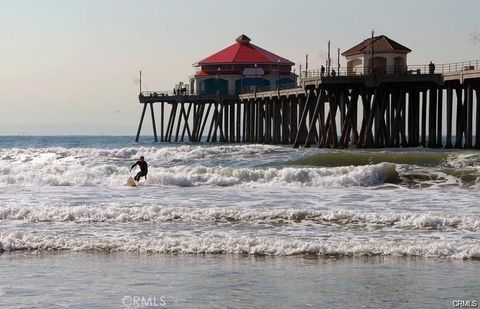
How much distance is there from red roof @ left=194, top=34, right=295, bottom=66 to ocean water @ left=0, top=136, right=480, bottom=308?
46398 mm

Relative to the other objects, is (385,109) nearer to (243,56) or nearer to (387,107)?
(387,107)

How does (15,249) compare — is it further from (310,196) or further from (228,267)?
(310,196)

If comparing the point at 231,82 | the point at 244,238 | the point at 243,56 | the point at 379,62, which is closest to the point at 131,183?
the point at 244,238

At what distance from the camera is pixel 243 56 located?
7912cm

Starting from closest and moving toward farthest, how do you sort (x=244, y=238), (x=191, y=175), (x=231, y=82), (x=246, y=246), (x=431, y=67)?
(x=246, y=246), (x=244, y=238), (x=191, y=175), (x=431, y=67), (x=231, y=82)

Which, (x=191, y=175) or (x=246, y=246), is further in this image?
(x=191, y=175)

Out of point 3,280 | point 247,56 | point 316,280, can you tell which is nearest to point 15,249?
point 3,280

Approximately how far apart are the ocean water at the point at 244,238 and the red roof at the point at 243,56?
46.4 metres

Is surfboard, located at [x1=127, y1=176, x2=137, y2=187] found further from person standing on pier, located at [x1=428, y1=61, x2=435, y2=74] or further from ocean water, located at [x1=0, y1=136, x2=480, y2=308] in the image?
person standing on pier, located at [x1=428, y1=61, x2=435, y2=74]

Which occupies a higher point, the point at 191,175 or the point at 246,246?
the point at 191,175

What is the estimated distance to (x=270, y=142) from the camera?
5941 cm

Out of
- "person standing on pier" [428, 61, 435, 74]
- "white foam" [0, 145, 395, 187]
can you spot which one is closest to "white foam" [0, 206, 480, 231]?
"white foam" [0, 145, 395, 187]

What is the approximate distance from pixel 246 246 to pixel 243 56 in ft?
211

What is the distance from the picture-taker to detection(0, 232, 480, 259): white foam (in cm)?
1523
